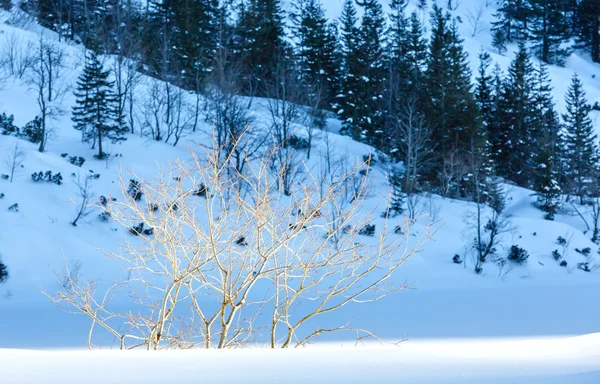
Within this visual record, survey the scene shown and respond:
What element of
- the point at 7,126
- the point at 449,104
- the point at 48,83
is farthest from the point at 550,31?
the point at 7,126

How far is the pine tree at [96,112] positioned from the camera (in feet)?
79.5

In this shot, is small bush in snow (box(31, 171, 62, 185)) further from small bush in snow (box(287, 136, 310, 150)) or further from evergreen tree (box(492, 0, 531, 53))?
evergreen tree (box(492, 0, 531, 53))

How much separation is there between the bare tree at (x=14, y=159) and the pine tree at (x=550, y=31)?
142ft

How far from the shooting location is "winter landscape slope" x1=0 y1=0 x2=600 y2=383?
4.22 meters

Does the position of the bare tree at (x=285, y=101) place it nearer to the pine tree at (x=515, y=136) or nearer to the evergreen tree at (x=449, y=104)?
the evergreen tree at (x=449, y=104)

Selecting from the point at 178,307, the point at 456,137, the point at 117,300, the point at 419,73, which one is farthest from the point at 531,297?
the point at 419,73

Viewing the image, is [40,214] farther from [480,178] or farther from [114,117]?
[480,178]

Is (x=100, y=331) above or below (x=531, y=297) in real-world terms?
below

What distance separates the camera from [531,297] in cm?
1745

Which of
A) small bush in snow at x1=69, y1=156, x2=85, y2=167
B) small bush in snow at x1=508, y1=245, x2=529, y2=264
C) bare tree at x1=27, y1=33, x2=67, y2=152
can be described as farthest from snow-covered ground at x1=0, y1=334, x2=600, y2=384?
bare tree at x1=27, y1=33, x2=67, y2=152

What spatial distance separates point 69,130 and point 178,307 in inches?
575

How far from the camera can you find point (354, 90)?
110ft

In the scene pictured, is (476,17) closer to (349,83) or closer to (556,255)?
(349,83)

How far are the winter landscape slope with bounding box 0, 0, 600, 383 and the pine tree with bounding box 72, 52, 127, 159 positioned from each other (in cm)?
59
